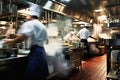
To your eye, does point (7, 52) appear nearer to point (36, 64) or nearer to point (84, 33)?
point (36, 64)

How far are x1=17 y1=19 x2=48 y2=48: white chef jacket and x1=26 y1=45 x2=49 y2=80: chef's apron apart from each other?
0.09m

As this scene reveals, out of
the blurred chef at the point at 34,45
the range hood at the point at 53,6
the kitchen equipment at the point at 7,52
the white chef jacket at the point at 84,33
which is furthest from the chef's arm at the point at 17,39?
the white chef jacket at the point at 84,33

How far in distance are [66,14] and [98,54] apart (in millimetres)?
4065

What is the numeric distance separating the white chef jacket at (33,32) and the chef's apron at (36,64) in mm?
94

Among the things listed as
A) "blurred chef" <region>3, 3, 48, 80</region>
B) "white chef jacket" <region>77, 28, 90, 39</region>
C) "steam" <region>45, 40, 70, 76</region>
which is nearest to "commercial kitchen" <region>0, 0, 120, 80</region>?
"steam" <region>45, 40, 70, 76</region>

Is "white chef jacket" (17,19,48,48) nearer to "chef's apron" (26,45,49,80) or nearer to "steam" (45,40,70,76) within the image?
"chef's apron" (26,45,49,80)

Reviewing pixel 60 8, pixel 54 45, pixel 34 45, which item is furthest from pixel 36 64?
pixel 60 8

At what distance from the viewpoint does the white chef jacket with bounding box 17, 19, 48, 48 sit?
8.90 feet

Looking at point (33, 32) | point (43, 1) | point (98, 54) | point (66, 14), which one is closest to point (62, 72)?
point (43, 1)

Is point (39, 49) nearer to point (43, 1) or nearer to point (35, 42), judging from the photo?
point (35, 42)

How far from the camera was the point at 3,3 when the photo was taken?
423cm

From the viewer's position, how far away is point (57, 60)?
451 cm

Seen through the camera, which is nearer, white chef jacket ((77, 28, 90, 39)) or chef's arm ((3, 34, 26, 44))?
chef's arm ((3, 34, 26, 44))

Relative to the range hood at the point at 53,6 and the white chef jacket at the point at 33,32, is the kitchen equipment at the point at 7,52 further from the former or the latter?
the range hood at the point at 53,6
